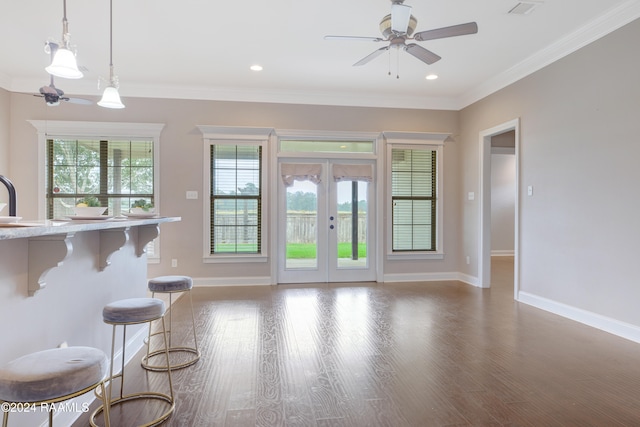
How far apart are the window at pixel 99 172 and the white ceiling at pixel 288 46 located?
82 cm

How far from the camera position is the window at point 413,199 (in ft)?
20.0

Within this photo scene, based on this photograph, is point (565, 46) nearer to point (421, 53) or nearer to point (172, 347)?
point (421, 53)

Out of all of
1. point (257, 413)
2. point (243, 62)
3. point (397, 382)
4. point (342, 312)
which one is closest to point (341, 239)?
point (342, 312)

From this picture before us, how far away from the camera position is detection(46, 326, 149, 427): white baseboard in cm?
191

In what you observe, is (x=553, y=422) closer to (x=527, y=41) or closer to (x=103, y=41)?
(x=527, y=41)

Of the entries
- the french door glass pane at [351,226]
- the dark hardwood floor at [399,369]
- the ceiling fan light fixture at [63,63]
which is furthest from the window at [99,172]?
the ceiling fan light fixture at [63,63]

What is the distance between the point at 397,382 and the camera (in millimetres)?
2490

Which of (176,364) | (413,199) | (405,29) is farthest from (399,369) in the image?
(413,199)

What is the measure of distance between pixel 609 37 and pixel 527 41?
2.51ft

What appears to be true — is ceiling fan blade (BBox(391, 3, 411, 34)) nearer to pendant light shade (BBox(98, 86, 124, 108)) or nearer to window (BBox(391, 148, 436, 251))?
pendant light shade (BBox(98, 86, 124, 108))

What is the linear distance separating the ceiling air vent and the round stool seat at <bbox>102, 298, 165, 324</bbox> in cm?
399

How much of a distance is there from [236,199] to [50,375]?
4.66 meters

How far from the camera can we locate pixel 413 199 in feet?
20.2

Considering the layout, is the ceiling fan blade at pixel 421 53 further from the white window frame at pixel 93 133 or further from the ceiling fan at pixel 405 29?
the white window frame at pixel 93 133
